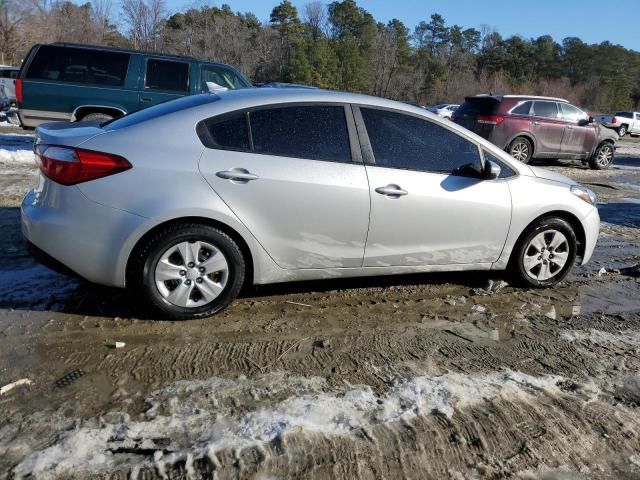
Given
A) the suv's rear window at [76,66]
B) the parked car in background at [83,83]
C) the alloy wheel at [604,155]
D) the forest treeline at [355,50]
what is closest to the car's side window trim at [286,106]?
the parked car in background at [83,83]

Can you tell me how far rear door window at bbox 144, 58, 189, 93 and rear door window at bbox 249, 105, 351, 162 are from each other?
6300 millimetres

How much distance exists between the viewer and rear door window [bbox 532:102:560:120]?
12.8 metres

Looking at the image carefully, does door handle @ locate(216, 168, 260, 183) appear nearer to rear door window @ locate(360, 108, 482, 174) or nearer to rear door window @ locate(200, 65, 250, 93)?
rear door window @ locate(360, 108, 482, 174)

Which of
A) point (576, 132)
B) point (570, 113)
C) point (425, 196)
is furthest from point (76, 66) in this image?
point (576, 132)

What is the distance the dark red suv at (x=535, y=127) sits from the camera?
1241 cm

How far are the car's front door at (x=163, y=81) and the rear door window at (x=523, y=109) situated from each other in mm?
7512

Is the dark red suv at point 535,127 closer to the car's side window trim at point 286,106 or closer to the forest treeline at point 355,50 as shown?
the car's side window trim at point 286,106

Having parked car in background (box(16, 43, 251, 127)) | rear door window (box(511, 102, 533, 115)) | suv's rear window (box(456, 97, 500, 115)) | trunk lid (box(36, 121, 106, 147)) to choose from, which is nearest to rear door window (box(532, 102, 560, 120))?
rear door window (box(511, 102, 533, 115))

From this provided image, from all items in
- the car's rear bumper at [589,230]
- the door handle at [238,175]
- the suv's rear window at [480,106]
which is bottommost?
the car's rear bumper at [589,230]

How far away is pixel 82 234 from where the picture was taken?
3379mm

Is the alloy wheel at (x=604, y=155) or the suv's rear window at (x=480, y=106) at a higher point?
the suv's rear window at (x=480, y=106)

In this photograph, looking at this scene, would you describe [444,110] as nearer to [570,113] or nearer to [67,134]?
[570,113]

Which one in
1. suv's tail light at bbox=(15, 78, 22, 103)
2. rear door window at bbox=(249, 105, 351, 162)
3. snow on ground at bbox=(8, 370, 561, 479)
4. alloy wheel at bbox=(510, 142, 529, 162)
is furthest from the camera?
alloy wheel at bbox=(510, 142, 529, 162)

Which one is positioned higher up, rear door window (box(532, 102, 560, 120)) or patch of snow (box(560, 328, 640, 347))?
rear door window (box(532, 102, 560, 120))
